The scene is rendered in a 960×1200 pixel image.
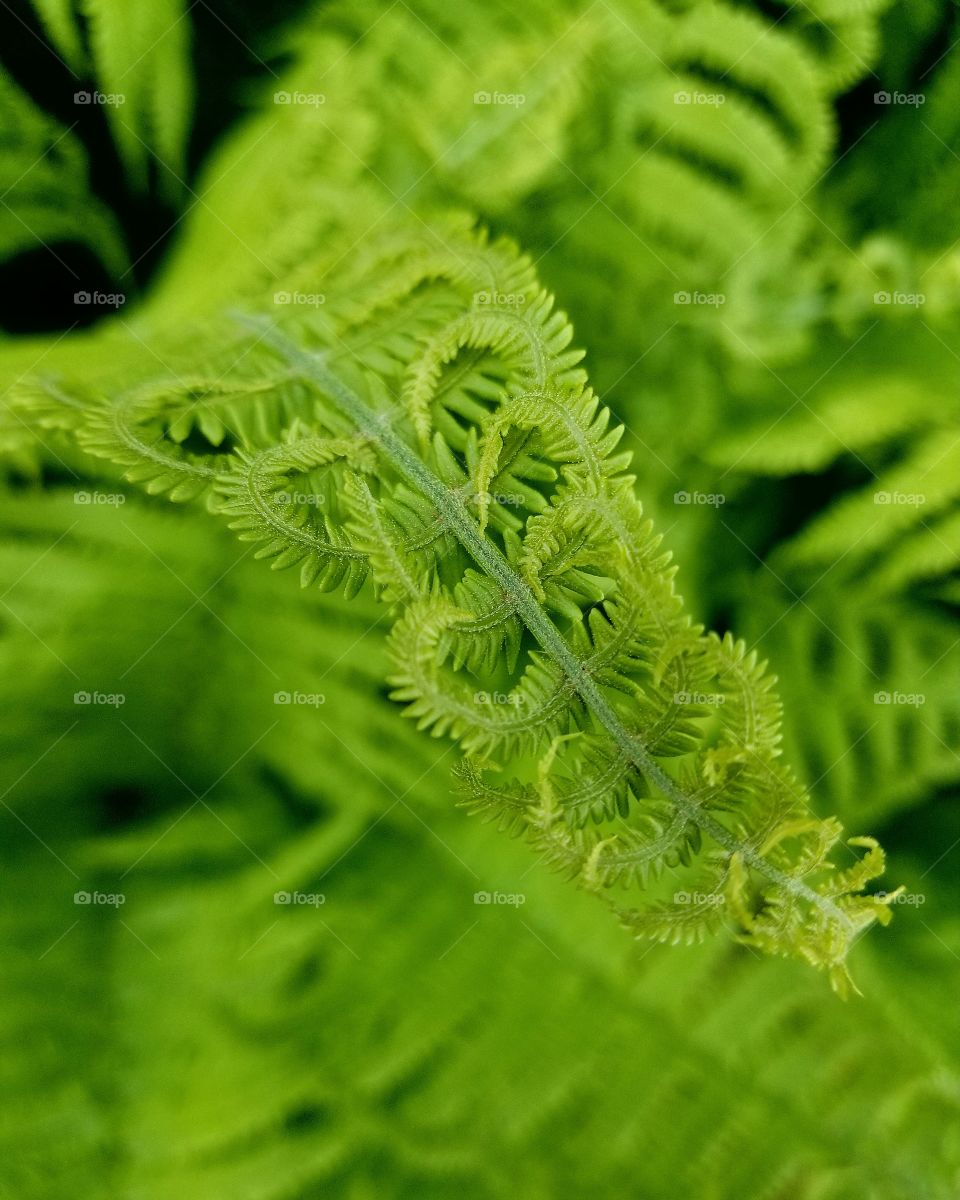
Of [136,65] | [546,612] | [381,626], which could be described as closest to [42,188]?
[136,65]

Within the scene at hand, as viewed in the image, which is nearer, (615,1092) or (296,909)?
(615,1092)

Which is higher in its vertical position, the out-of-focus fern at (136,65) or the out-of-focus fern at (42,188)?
the out-of-focus fern at (136,65)

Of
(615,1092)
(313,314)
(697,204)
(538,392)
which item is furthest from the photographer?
(697,204)

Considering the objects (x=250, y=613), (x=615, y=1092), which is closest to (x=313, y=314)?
(x=250, y=613)

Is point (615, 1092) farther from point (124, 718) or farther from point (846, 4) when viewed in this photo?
point (846, 4)

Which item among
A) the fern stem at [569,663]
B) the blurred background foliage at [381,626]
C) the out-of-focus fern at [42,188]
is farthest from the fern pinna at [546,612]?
the out-of-focus fern at [42,188]

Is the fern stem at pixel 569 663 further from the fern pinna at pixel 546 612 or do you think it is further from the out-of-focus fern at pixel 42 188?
the out-of-focus fern at pixel 42 188
